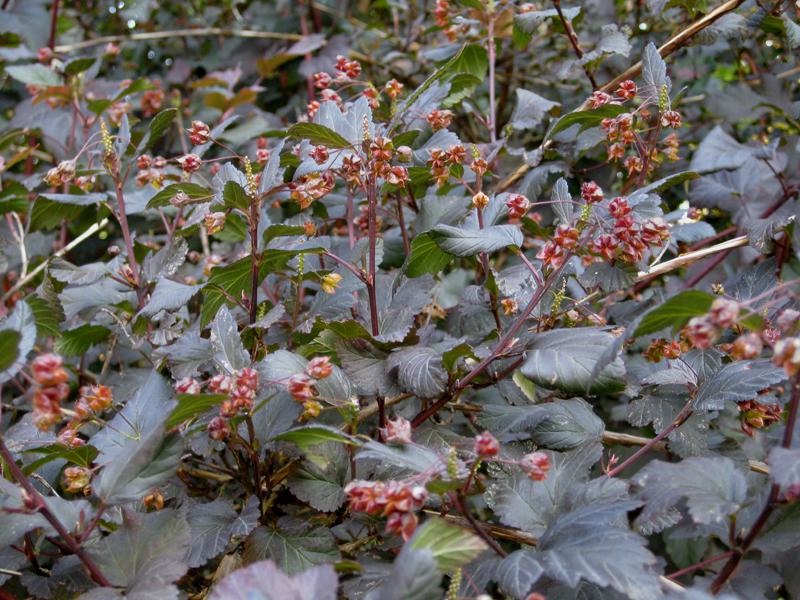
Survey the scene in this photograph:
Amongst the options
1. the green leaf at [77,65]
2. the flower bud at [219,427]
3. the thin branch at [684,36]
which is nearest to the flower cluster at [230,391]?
the flower bud at [219,427]

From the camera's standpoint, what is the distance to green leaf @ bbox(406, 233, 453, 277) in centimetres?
96

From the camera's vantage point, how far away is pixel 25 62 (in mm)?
→ 1967

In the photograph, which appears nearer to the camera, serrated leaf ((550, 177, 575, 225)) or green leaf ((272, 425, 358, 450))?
green leaf ((272, 425, 358, 450))

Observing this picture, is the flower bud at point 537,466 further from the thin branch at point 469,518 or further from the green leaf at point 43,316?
the green leaf at point 43,316

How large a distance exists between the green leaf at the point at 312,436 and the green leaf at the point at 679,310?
1.02 ft

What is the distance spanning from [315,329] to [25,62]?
1504mm

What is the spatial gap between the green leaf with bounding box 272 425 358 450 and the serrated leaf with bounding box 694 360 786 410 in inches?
17.4

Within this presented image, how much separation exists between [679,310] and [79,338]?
88 centimetres

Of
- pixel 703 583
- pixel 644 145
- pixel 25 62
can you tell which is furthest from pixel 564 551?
pixel 25 62

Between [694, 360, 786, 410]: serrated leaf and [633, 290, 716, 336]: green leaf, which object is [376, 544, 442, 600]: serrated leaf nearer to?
[633, 290, 716, 336]: green leaf

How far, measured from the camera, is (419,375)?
84 centimetres

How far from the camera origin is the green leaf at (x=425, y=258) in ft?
3.17

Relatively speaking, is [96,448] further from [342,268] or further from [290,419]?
[342,268]

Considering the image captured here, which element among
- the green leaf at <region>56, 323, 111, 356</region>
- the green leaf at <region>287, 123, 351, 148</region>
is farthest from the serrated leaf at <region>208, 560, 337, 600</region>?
the green leaf at <region>56, 323, 111, 356</region>
